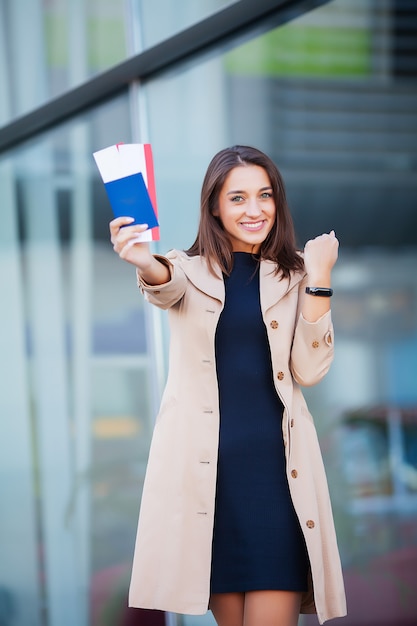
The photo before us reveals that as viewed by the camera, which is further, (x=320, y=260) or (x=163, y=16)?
(x=163, y=16)

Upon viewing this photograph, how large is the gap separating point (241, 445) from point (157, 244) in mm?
1766

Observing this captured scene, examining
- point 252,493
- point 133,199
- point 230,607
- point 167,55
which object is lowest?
point 230,607

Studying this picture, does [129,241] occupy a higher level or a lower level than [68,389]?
higher

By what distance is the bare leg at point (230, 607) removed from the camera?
2520 mm

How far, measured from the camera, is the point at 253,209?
2559 millimetres

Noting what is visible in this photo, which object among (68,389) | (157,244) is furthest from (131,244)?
(68,389)

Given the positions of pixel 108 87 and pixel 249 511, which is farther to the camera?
pixel 108 87

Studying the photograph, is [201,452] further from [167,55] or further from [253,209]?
[167,55]

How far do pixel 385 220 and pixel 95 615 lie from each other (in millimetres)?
2282

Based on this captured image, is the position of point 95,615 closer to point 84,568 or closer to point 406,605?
point 84,568

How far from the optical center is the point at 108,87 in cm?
444

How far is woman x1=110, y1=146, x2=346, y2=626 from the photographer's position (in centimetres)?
247

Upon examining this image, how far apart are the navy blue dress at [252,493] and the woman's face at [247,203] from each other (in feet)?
1.05

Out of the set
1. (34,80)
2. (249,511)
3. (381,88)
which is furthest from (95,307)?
(249,511)
